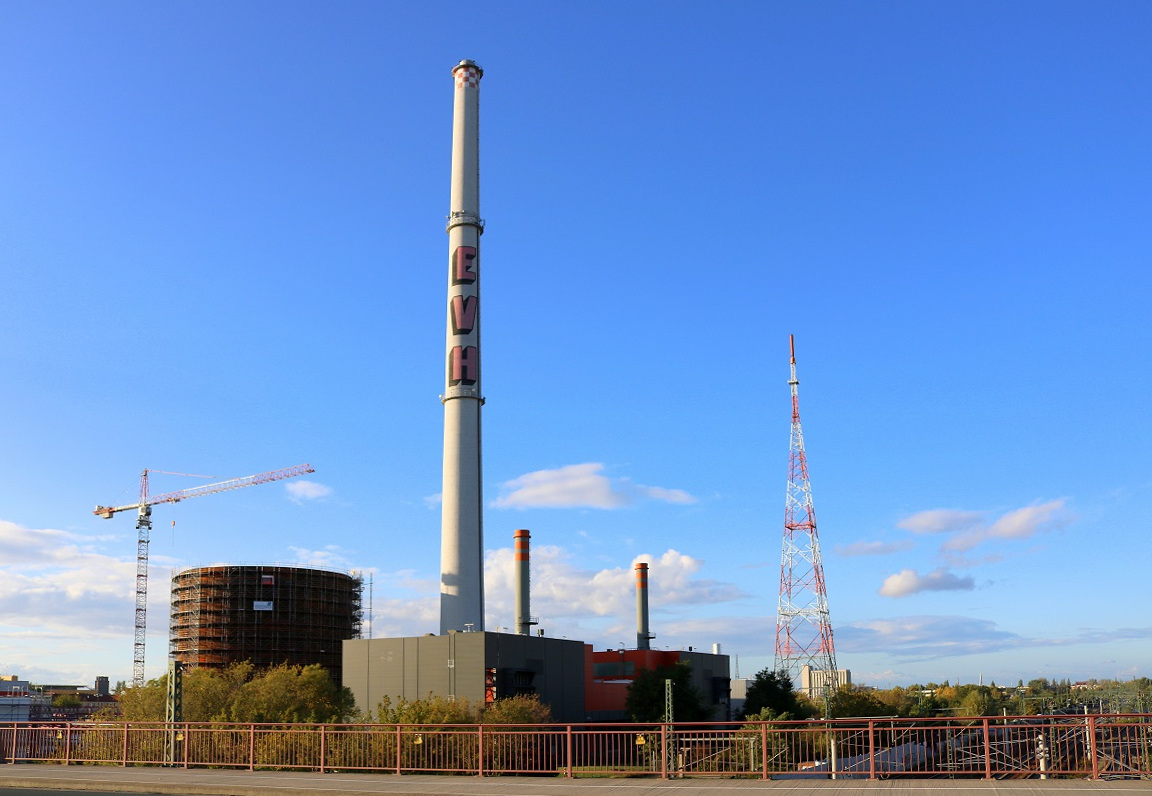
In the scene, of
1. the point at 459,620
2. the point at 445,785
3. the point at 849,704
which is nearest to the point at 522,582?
the point at 459,620

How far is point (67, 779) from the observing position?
2698 centimetres

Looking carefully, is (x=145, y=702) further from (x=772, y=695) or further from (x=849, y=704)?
(x=849, y=704)

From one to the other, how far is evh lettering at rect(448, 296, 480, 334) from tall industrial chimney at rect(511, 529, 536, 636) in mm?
19688

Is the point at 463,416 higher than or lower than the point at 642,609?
higher

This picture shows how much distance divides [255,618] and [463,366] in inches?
1523

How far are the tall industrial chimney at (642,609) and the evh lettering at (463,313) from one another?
37085mm

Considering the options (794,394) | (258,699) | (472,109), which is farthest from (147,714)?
(794,394)

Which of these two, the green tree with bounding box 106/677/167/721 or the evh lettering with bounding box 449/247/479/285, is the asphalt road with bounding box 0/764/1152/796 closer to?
the green tree with bounding box 106/677/167/721

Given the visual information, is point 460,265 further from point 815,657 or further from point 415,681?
point 815,657

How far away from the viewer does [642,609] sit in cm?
10569

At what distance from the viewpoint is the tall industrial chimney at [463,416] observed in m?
78.4

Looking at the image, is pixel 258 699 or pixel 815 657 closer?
pixel 258 699

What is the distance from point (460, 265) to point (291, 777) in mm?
60511

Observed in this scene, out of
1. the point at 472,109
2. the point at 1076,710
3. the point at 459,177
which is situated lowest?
the point at 1076,710
